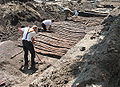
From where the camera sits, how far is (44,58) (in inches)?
283

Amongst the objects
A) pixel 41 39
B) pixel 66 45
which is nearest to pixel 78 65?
pixel 66 45

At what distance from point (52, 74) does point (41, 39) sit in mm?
4311

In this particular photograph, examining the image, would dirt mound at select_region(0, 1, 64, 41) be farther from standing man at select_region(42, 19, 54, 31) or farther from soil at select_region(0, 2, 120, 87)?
standing man at select_region(42, 19, 54, 31)

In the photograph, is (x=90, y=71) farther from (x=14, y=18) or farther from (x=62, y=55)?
(x=14, y=18)

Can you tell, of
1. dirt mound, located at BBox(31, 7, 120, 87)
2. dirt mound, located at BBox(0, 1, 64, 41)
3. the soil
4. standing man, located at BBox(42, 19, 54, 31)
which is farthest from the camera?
dirt mound, located at BBox(0, 1, 64, 41)

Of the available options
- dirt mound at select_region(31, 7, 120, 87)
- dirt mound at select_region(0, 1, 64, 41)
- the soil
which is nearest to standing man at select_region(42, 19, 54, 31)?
the soil

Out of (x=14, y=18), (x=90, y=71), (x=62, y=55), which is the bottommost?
(x=62, y=55)

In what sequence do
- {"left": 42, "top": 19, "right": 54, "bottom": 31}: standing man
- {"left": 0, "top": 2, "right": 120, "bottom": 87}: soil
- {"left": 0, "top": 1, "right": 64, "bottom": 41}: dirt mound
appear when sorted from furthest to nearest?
1. {"left": 0, "top": 1, "right": 64, "bottom": 41}: dirt mound
2. {"left": 42, "top": 19, "right": 54, "bottom": 31}: standing man
3. {"left": 0, "top": 2, "right": 120, "bottom": 87}: soil

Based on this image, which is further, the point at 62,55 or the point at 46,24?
the point at 46,24

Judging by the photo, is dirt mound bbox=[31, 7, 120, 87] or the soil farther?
the soil

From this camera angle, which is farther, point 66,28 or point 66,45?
point 66,28

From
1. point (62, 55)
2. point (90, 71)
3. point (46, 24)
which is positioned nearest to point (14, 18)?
point (46, 24)

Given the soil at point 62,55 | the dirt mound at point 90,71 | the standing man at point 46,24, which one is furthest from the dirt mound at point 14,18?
the dirt mound at point 90,71

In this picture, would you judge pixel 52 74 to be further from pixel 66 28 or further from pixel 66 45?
pixel 66 28
